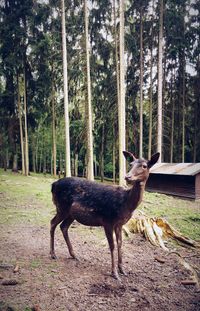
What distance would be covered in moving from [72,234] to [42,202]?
586cm

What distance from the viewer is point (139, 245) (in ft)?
25.5

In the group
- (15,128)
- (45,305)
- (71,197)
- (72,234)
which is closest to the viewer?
(45,305)

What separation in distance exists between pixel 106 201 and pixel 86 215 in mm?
564

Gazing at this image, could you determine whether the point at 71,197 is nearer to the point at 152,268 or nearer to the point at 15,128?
the point at 152,268

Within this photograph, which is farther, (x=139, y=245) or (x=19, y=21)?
(x=19, y=21)

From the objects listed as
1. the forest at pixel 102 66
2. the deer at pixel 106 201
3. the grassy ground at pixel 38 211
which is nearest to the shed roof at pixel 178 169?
the forest at pixel 102 66

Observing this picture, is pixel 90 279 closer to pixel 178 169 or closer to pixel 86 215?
pixel 86 215

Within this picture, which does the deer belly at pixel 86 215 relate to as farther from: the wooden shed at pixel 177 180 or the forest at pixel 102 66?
the wooden shed at pixel 177 180

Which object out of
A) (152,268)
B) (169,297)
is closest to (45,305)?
(169,297)

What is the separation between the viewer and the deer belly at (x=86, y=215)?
577cm

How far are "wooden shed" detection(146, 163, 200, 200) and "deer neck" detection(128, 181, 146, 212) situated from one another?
1449 cm

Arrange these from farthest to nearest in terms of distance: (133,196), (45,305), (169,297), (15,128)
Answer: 1. (15,128)
2. (133,196)
3. (169,297)
4. (45,305)

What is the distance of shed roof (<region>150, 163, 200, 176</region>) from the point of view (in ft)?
62.7

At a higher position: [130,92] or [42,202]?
[130,92]
